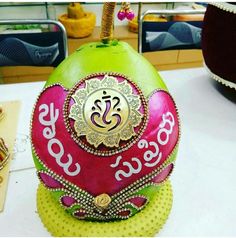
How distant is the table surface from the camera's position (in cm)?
46

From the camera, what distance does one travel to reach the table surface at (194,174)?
0.46 m

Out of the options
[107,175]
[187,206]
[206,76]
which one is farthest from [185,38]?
[107,175]

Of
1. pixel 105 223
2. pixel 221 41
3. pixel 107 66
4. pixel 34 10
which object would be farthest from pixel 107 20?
pixel 34 10

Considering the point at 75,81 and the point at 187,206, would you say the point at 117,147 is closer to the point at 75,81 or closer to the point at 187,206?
the point at 75,81

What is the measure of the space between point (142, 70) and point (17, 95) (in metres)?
0.50

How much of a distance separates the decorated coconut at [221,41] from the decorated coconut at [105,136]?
324mm

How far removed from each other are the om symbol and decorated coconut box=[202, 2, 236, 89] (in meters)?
0.40

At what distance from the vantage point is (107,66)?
0.37 meters

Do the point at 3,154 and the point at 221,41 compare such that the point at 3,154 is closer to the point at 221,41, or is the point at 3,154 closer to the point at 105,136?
the point at 105,136

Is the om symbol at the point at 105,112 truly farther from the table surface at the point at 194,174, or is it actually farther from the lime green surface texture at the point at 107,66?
the table surface at the point at 194,174

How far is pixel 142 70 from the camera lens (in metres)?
0.39

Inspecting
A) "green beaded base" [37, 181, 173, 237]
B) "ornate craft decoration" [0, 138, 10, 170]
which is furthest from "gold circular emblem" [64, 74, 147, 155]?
"ornate craft decoration" [0, 138, 10, 170]

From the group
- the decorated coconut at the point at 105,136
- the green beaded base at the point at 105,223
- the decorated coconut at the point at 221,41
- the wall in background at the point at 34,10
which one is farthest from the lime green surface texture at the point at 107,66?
the wall in background at the point at 34,10

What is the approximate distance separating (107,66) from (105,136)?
9 cm
